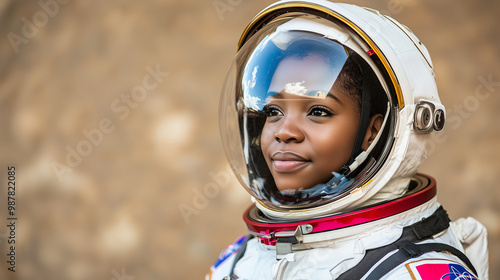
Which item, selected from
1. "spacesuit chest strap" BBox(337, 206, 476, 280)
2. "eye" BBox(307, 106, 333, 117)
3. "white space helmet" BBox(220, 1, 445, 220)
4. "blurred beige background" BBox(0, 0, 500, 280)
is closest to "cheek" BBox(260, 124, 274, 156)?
"white space helmet" BBox(220, 1, 445, 220)

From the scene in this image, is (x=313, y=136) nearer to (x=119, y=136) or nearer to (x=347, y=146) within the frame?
(x=347, y=146)

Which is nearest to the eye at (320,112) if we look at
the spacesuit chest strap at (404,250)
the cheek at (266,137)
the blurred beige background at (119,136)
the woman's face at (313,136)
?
the woman's face at (313,136)

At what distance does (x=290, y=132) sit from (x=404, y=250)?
317 mm

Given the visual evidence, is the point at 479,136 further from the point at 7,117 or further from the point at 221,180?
the point at 7,117

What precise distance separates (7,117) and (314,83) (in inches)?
90.8

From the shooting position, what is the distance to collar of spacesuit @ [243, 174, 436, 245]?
1.05 m

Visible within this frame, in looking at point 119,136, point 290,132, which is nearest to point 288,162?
point 290,132

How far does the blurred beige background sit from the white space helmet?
1.50 metres

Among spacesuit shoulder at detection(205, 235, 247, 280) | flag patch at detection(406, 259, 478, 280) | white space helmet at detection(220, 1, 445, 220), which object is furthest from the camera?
spacesuit shoulder at detection(205, 235, 247, 280)

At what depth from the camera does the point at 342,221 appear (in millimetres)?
1057

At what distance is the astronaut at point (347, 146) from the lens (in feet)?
3.45

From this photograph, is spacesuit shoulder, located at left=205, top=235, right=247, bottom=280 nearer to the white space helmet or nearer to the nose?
the white space helmet

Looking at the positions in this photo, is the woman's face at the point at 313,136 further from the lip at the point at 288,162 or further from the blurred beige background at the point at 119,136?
the blurred beige background at the point at 119,136

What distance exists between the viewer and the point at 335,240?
107 cm
